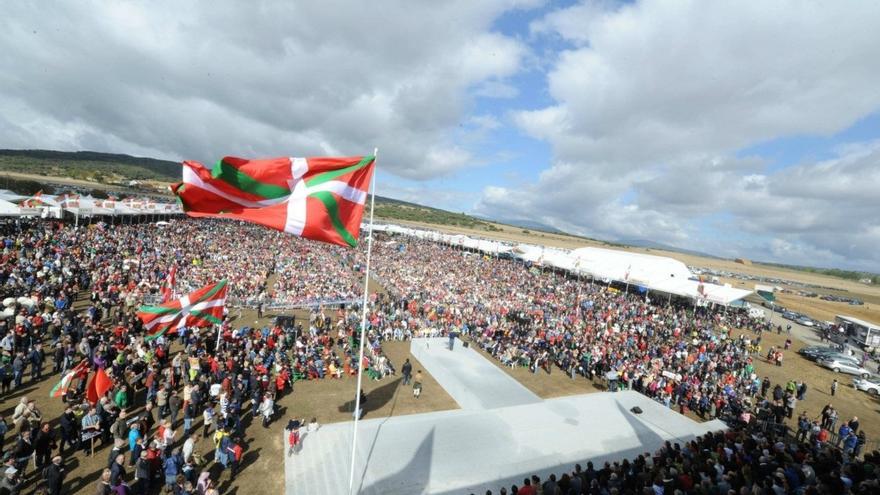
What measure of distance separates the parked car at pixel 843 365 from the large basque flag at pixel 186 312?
39.0 m

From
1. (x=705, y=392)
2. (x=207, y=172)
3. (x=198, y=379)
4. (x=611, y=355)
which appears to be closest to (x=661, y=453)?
(x=705, y=392)

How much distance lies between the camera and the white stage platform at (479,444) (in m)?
10.2

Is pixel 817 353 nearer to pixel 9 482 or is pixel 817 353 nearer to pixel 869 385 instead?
pixel 869 385

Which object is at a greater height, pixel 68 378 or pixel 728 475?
pixel 728 475

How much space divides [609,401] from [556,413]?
3161 mm

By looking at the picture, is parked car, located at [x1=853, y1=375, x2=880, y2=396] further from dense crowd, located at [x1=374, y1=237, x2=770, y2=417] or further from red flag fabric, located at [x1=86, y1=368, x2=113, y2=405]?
red flag fabric, located at [x1=86, y1=368, x2=113, y2=405]

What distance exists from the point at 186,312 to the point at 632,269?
136 ft

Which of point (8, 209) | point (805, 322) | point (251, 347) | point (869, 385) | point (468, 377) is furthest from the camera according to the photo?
point (805, 322)

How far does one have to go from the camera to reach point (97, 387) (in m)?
11.3

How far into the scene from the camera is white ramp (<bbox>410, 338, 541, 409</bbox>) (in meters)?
15.8

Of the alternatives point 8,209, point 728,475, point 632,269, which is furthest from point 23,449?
point 632,269

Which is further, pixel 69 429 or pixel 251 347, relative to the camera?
pixel 251 347

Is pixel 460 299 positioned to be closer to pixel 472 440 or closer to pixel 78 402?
pixel 472 440

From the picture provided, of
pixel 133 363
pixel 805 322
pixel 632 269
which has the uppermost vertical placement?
pixel 632 269
